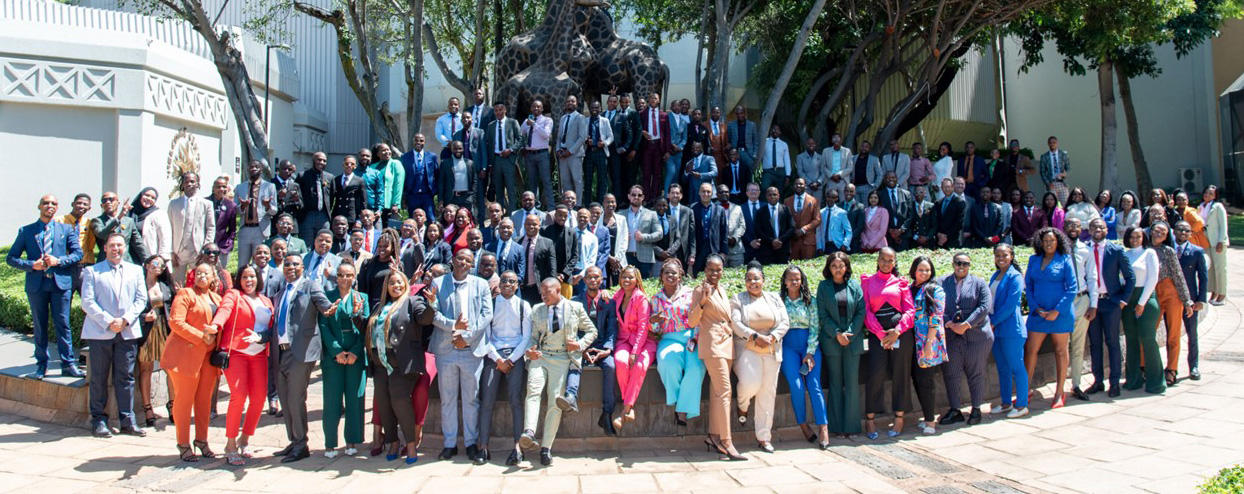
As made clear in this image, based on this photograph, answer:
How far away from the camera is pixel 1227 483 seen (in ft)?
14.0

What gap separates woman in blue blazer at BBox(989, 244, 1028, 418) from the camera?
7.53 m

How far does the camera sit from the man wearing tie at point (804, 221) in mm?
11344

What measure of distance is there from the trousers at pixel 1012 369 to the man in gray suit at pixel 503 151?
618 cm

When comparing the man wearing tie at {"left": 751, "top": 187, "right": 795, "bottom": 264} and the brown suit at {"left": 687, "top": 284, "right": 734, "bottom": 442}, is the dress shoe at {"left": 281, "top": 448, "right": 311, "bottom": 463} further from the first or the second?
the man wearing tie at {"left": 751, "top": 187, "right": 795, "bottom": 264}

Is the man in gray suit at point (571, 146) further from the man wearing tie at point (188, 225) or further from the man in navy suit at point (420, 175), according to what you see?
the man wearing tie at point (188, 225)

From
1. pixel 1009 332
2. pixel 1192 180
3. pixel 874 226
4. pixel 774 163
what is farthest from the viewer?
pixel 1192 180

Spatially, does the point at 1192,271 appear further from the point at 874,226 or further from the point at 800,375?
the point at 800,375

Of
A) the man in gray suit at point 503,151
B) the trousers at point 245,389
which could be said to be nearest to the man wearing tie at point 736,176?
the man in gray suit at point 503,151

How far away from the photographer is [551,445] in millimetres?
6688

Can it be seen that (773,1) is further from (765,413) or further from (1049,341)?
(765,413)

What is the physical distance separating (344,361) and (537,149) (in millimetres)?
5554

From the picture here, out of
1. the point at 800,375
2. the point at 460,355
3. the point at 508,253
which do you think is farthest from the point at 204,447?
the point at 800,375

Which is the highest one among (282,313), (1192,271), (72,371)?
(1192,271)

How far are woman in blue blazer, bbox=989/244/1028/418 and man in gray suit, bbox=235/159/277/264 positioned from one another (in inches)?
290
